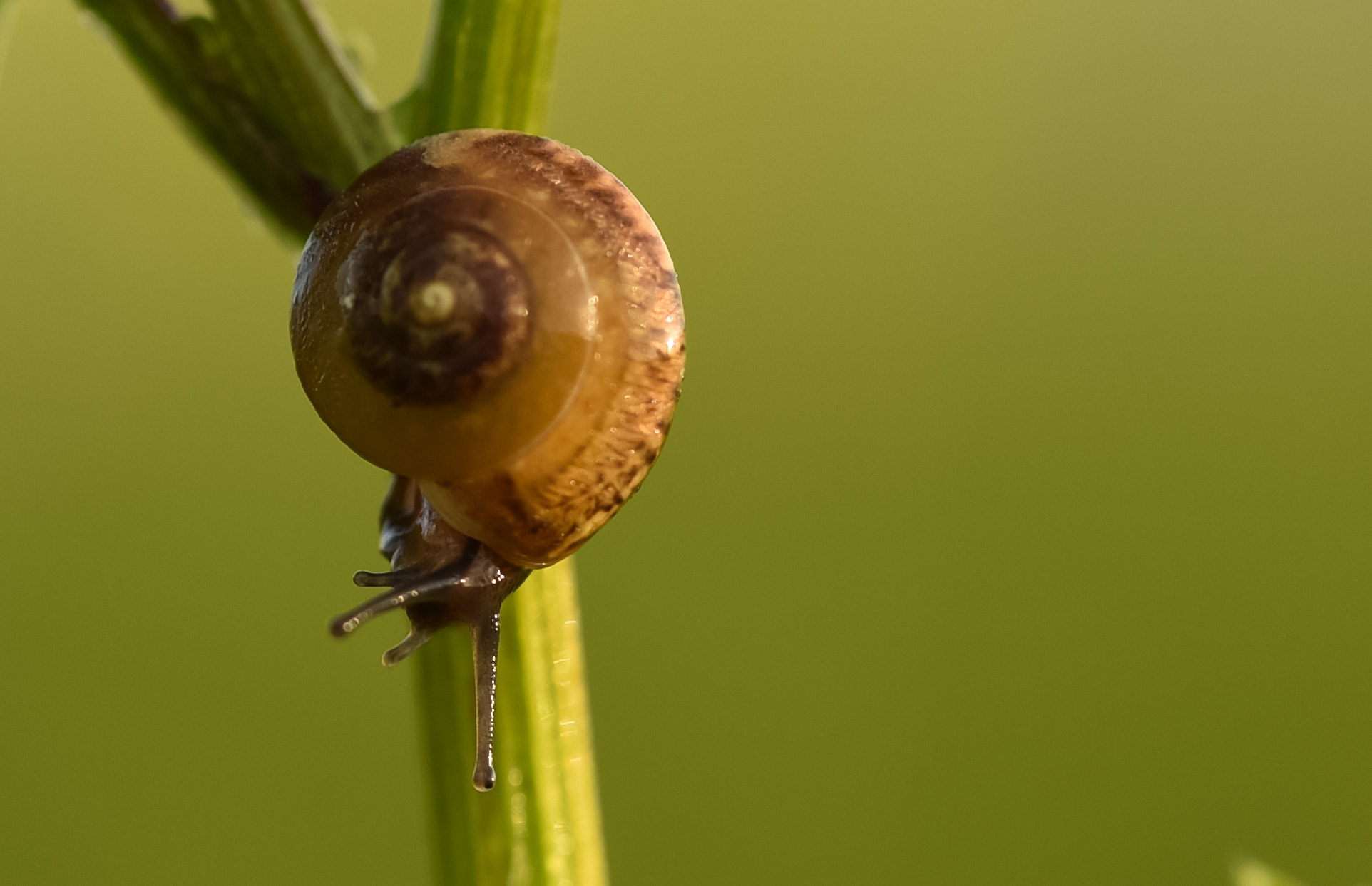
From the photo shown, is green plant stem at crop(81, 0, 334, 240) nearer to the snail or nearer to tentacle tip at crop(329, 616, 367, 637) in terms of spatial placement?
the snail

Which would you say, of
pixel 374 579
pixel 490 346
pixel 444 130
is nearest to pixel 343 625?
pixel 374 579

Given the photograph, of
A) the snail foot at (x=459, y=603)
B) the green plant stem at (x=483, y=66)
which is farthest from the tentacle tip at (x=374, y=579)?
the green plant stem at (x=483, y=66)

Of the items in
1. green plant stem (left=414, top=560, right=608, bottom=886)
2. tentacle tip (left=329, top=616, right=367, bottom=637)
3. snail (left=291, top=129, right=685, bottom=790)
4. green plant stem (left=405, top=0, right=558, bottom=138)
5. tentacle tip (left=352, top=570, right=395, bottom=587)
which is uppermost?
green plant stem (left=405, top=0, right=558, bottom=138)

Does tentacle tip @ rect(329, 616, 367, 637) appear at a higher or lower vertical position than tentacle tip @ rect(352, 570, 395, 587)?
lower

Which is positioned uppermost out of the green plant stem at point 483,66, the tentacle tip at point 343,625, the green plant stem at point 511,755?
the green plant stem at point 483,66

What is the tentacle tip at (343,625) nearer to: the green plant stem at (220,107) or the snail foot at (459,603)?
the snail foot at (459,603)

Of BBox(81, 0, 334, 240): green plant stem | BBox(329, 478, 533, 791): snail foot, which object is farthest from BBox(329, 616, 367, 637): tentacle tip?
BBox(81, 0, 334, 240): green plant stem

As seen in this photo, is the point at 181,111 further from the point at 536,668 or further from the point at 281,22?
the point at 536,668

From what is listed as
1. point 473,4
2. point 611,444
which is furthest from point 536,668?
point 473,4
